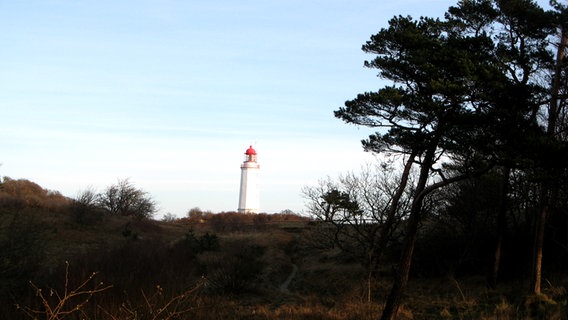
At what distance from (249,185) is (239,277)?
5097 centimetres

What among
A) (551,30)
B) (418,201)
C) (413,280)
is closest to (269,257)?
(413,280)

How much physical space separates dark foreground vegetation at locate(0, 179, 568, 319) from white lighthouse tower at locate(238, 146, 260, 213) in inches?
1190

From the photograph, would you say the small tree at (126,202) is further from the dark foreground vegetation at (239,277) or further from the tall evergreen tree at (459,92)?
the tall evergreen tree at (459,92)

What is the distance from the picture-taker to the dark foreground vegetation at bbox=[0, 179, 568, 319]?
44.2 ft

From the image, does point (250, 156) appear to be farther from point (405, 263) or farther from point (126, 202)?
point (405, 263)

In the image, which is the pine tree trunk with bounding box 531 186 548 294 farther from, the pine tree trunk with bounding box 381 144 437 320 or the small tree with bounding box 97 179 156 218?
the small tree with bounding box 97 179 156 218

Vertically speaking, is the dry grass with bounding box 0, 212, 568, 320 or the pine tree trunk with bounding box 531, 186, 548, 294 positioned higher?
the pine tree trunk with bounding box 531, 186, 548, 294

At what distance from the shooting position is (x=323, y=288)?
28.4 meters

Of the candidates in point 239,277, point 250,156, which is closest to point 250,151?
point 250,156

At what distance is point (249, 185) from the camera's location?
75562 millimetres

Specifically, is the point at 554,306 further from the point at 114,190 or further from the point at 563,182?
the point at 114,190

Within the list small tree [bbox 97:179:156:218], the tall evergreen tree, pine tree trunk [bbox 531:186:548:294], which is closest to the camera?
the tall evergreen tree

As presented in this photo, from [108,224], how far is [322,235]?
23.1m

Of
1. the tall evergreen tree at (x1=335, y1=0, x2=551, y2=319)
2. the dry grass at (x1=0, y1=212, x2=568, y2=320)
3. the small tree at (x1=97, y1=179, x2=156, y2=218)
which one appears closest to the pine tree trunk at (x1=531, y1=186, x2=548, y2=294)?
the dry grass at (x1=0, y1=212, x2=568, y2=320)
